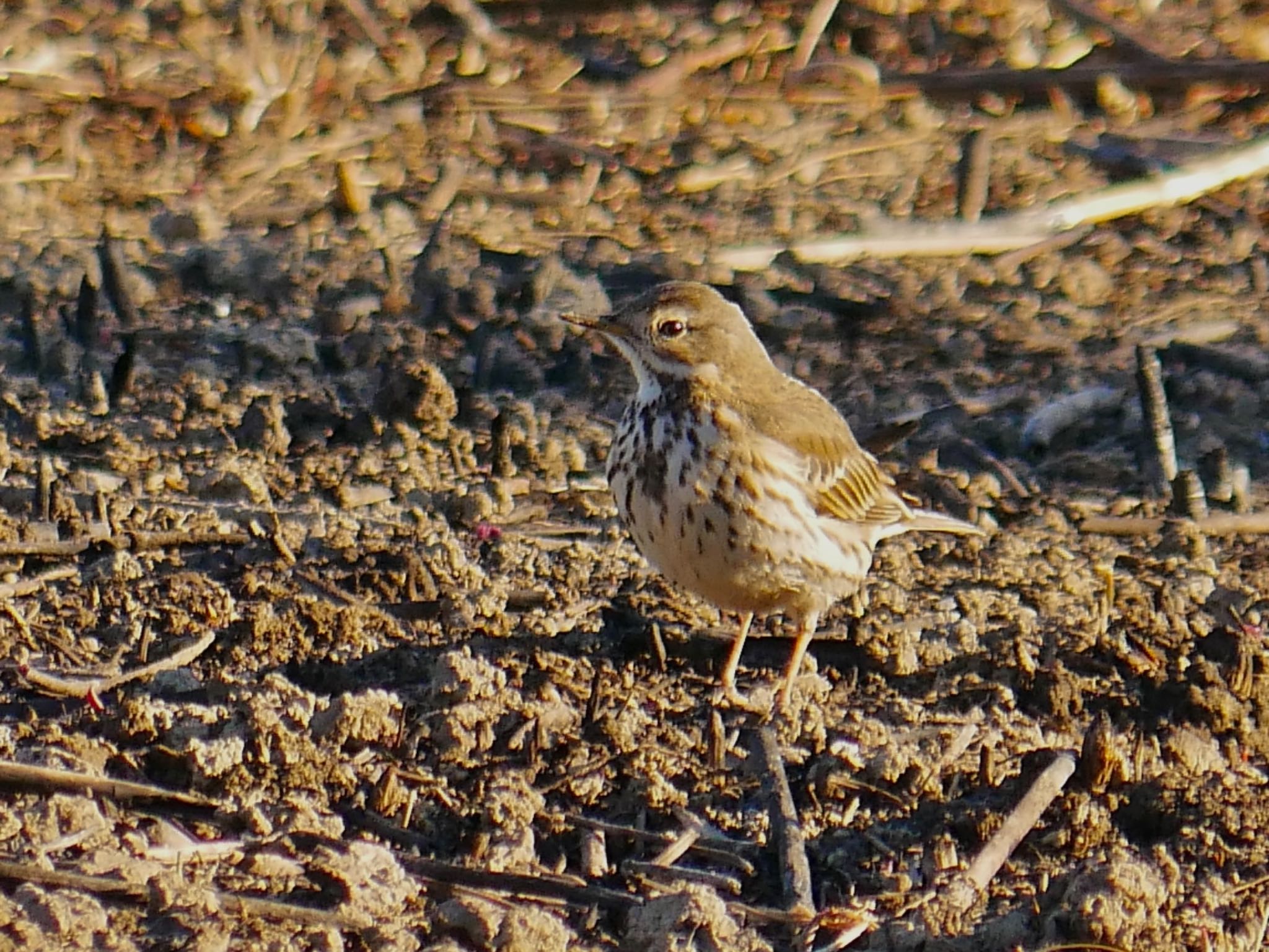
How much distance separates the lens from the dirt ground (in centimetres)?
518

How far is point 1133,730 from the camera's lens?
610cm

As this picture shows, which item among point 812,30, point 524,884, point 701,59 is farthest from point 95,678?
point 812,30

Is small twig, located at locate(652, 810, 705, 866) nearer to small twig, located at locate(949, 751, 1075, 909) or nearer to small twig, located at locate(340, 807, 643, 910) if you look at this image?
small twig, located at locate(340, 807, 643, 910)

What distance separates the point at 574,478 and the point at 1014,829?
2777 mm

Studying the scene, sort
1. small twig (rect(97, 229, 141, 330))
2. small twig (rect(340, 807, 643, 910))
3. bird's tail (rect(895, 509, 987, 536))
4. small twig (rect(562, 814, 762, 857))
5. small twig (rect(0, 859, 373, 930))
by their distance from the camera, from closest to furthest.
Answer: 1. small twig (rect(0, 859, 373, 930))
2. small twig (rect(340, 807, 643, 910))
3. small twig (rect(562, 814, 762, 857))
4. bird's tail (rect(895, 509, 987, 536))
5. small twig (rect(97, 229, 141, 330))

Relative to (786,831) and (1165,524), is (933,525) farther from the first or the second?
(786,831)

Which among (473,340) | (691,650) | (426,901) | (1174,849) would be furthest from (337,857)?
(473,340)

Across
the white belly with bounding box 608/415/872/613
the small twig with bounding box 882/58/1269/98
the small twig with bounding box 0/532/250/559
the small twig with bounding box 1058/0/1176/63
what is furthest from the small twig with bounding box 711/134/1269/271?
the small twig with bounding box 0/532/250/559

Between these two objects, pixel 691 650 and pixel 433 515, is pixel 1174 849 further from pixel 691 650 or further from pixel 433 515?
pixel 433 515

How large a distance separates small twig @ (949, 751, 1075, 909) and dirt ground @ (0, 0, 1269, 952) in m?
0.04

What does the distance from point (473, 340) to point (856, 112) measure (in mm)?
3556

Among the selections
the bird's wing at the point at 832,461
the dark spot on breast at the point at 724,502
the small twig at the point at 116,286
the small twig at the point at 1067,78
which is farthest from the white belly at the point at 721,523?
the small twig at the point at 1067,78

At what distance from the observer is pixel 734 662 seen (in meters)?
6.43

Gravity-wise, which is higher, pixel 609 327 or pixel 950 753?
pixel 609 327
